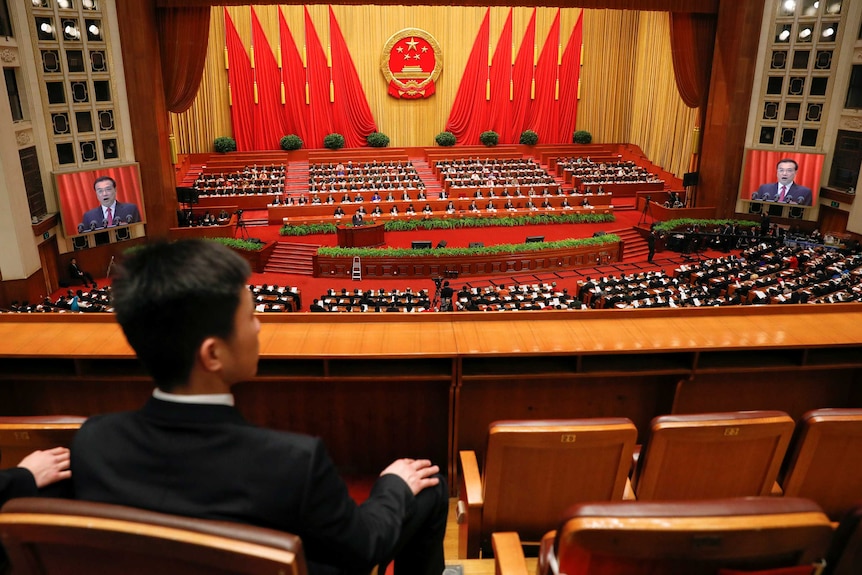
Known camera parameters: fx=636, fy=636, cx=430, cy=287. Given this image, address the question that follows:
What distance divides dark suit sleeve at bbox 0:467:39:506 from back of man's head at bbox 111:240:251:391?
44 cm

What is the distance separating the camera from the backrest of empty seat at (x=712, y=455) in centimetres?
183

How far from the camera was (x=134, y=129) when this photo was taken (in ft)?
45.1

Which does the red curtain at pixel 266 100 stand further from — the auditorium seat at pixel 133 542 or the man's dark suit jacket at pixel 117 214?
the auditorium seat at pixel 133 542

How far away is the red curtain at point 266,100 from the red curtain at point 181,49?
23.4ft

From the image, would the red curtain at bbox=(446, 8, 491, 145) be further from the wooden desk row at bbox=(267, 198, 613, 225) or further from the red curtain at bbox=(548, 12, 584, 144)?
the wooden desk row at bbox=(267, 198, 613, 225)

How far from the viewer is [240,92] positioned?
70.8ft

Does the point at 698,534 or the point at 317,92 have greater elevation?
the point at 317,92

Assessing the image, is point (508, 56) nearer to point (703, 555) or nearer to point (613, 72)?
point (613, 72)

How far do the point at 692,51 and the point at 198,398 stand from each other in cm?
1764

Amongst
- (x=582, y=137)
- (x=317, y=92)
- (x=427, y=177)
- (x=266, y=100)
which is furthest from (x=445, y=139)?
(x=266, y=100)

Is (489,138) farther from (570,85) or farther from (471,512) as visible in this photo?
(471,512)

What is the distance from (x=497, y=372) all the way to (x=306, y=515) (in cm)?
204

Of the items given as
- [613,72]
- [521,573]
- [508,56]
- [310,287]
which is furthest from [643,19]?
[521,573]

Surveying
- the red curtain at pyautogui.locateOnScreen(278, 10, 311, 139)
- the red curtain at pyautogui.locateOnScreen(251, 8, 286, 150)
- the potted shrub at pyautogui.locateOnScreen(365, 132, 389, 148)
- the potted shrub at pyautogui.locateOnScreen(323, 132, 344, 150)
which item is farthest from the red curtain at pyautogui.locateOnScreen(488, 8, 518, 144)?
the red curtain at pyautogui.locateOnScreen(251, 8, 286, 150)
